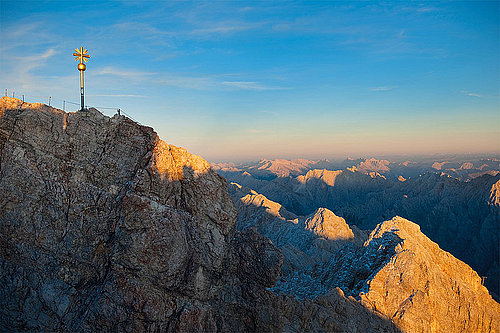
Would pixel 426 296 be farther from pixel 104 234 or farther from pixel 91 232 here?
pixel 91 232

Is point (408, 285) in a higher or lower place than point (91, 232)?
lower

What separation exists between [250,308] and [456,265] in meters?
28.7

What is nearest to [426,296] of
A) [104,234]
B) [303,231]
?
[104,234]

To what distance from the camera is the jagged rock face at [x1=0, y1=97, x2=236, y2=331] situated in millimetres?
16672

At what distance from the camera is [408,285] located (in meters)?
28.0

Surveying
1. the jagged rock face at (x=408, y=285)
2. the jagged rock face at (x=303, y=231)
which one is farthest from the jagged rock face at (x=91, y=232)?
the jagged rock face at (x=303, y=231)

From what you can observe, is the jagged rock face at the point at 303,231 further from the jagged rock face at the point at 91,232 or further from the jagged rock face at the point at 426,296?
the jagged rock face at the point at 91,232

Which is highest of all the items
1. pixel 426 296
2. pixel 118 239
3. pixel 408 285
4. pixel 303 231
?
pixel 118 239

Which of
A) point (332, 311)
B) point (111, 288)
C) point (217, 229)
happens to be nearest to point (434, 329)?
point (332, 311)

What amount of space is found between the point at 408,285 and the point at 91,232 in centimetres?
2552

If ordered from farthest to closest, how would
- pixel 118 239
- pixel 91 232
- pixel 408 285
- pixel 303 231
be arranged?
pixel 303 231, pixel 408 285, pixel 91 232, pixel 118 239

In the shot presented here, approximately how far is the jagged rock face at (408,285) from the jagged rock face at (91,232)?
11.0m

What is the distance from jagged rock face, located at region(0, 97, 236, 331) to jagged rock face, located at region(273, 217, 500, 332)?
11046 millimetres

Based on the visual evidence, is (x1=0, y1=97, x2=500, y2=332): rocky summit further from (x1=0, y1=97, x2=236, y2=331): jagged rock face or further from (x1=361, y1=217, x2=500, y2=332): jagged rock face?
(x1=361, y1=217, x2=500, y2=332): jagged rock face
